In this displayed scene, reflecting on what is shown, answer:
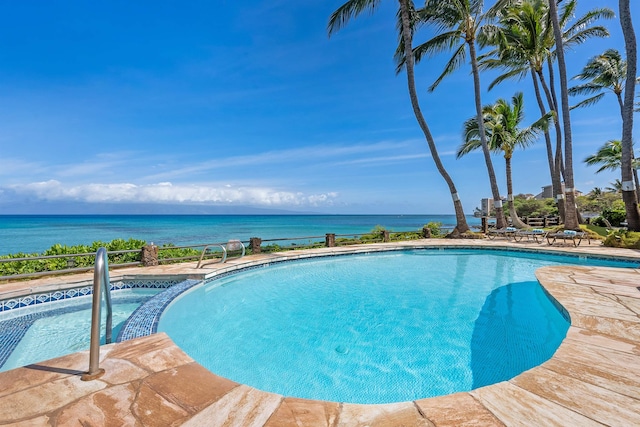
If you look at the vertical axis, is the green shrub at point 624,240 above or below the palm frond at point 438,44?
below

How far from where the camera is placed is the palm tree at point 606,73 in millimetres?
17297

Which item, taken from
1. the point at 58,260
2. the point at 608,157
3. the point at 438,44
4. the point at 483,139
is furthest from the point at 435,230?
the point at 608,157

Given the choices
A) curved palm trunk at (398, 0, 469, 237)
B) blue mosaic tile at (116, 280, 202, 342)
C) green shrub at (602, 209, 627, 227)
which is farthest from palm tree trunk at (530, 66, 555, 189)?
blue mosaic tile at (116, 280, 202, 342)

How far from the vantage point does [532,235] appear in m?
12.3

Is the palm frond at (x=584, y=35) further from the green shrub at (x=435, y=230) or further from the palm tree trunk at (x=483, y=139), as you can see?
the green shrub at (x=435, y=230)

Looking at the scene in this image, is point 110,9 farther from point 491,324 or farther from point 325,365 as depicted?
point 491,324

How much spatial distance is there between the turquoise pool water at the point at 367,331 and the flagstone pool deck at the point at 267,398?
85 centimetres

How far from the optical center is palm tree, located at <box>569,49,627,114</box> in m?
17.3

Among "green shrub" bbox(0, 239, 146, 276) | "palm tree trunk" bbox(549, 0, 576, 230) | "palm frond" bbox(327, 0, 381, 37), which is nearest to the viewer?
"green shrub" bbox(0, 239, 146, 276)

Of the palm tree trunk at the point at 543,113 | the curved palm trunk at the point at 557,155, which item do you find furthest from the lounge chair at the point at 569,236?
the palm tree trunk at the point at 543,113

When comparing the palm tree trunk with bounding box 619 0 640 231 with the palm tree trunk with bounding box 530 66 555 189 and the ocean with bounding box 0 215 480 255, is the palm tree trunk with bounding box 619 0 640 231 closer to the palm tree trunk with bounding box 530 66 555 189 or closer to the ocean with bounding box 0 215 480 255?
the palm tree trunk with bounding box 530 66 555 189

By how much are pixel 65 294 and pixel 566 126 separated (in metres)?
17.7

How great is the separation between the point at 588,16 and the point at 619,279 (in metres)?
16.3

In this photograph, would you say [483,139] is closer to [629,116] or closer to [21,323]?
[629,116]
